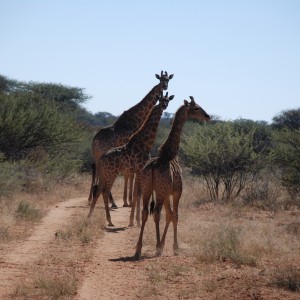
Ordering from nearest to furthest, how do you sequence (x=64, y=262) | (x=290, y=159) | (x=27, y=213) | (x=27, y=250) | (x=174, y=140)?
(x=64, y=262) < (x=27, y=250) < (x=174, y=140) < (x=27, y=213) < (x=290, y=159)

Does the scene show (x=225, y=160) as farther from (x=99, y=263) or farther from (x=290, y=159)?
(x=99, y=263)

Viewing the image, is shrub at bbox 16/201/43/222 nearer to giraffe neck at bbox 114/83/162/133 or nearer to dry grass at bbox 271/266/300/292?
giraffe neck at bbox 114/83/162/133

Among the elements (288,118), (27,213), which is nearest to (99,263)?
(27,213)

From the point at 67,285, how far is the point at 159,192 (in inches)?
122

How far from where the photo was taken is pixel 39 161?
22.7 m

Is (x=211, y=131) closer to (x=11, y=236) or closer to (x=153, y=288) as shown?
(x=11, y=236)

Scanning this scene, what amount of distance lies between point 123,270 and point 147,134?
5541 millimetres


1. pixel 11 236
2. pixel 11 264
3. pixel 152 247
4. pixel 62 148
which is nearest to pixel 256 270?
pixel 152 247

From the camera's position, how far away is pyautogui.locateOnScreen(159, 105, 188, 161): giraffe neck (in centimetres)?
1062

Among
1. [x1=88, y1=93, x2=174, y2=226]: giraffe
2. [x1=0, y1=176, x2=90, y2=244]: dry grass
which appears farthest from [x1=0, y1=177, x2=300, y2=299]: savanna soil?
[x1=88, y1=93, x2=174, y2=226]: giraffe

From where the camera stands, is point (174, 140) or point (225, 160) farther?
point (225, 160)

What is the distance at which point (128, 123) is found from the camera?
1734 centimetres

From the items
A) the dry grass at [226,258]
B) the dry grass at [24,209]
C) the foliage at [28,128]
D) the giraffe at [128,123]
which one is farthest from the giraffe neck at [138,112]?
the foliage at [28,128]

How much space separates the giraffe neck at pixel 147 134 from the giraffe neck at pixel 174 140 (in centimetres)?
224
